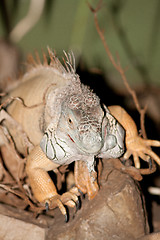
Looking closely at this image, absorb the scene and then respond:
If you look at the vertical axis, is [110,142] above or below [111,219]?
above

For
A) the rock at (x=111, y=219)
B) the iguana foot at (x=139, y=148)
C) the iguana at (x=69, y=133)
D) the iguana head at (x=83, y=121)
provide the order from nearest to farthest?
the iguana head at (x=83, y=121)
the iguana at (x=69, y=133)
the rock at (x=111, y=219)
the iguana foot at (x=139, y=148)

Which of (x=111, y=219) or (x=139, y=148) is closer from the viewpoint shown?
(x=111, y=219)

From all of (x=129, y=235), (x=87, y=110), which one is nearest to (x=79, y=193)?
(x=129, y=235)

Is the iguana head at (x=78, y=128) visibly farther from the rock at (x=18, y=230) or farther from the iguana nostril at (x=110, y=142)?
the rock at (x=18, y=230)

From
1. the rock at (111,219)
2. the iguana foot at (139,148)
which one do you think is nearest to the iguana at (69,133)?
the iguana foot at (139,148)

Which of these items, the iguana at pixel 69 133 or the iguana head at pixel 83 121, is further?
the iguana at pixel 69 133

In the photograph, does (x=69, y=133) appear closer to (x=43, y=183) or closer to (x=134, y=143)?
(x=43, y=183)

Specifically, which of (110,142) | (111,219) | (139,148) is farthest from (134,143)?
(111,219)
